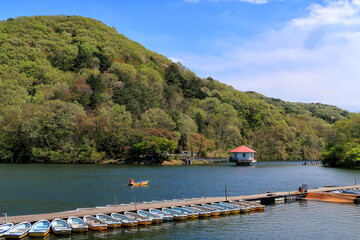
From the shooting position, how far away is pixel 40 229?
78.8ft

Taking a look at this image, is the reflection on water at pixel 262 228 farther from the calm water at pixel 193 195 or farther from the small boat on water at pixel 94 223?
the small boat on water at pixel 94 223

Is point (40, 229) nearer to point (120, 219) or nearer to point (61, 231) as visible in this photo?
point (61, 231)

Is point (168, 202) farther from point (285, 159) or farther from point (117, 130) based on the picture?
point (285, 159)

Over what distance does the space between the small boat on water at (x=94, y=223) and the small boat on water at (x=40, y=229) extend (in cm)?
287

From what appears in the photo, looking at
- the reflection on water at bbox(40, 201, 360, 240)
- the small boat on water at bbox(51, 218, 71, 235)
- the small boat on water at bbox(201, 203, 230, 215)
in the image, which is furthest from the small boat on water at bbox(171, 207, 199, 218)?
the small boat on water at bbox(51, 218, 71, 235)

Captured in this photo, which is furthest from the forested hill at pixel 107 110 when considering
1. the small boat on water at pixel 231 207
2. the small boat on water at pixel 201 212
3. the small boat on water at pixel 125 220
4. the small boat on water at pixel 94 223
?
the small boat on water at pixel 94 223

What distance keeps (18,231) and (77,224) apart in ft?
13.3

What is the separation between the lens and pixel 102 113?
10869 cm

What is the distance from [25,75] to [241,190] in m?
111

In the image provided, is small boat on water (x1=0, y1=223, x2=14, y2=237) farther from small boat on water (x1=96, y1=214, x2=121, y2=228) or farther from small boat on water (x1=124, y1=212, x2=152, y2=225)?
small boat on water (x1=124, y1=212, x2=152, y2=225)

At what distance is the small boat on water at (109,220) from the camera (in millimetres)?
26416

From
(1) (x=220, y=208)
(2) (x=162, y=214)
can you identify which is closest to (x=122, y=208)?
(2) (x=162, y=214)

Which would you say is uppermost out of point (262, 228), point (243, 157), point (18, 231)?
point (243, 157)

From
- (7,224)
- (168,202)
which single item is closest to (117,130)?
(168,202)
